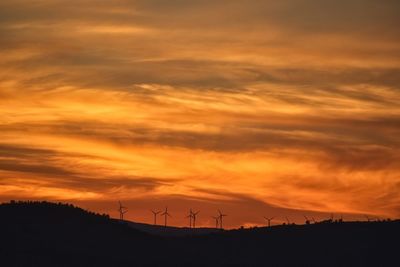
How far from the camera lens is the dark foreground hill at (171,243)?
159m

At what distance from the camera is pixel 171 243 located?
18150cm

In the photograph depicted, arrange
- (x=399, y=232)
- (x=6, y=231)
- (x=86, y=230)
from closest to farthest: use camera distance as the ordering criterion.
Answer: (x=6, y=231) → (x=86, y=230) → (x=399, y=232)

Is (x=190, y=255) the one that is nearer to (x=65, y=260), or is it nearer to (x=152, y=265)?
(x=152, y=265)

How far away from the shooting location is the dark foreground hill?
521ft

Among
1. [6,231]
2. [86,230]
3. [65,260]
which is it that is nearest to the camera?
A: [65,260]

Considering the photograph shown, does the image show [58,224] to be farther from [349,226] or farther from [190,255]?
[349,226]

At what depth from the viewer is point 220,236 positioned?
194500 millimetres

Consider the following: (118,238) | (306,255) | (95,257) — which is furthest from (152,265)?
(306,255)

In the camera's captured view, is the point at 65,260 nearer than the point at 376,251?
Yes

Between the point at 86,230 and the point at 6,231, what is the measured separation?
16039 mm

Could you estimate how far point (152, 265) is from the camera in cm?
15825

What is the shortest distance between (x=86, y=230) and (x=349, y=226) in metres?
53.2

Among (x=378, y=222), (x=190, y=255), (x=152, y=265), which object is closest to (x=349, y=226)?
(x=378, y=222)

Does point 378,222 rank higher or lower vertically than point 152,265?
higher
